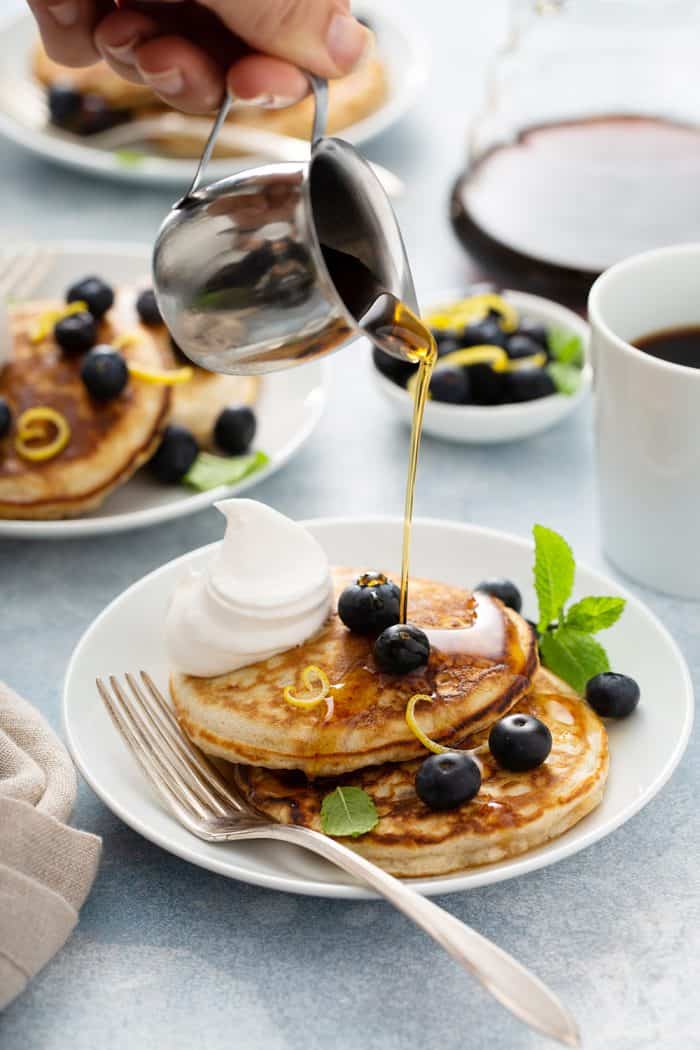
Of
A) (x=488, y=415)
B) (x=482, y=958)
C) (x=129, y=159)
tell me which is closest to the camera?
(x=482, y=958)

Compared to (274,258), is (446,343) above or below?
below

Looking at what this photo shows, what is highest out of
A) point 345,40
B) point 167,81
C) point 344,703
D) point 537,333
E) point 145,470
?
point 345,40

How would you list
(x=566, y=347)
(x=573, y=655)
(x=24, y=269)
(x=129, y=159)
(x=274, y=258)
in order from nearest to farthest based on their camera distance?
(x=274, y=258) → (x=573, y=655) → (x=566, y=347) → (x=24, y=269) → (x=129, y=159)

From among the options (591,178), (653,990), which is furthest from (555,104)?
(653,990)

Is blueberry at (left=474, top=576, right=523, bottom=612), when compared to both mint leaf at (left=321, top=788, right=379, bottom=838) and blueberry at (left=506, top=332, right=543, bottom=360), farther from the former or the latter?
blueberry at (left=506, top=332, right=543, bottom=360)

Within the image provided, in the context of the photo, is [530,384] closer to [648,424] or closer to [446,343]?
[446,343]

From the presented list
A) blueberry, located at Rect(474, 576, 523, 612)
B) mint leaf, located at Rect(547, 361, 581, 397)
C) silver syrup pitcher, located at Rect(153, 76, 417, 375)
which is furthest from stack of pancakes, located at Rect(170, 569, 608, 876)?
mint leaf, located at Rect(547, 361, 581, 397)

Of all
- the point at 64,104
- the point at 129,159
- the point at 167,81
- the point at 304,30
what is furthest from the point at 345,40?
the point at 64,104
